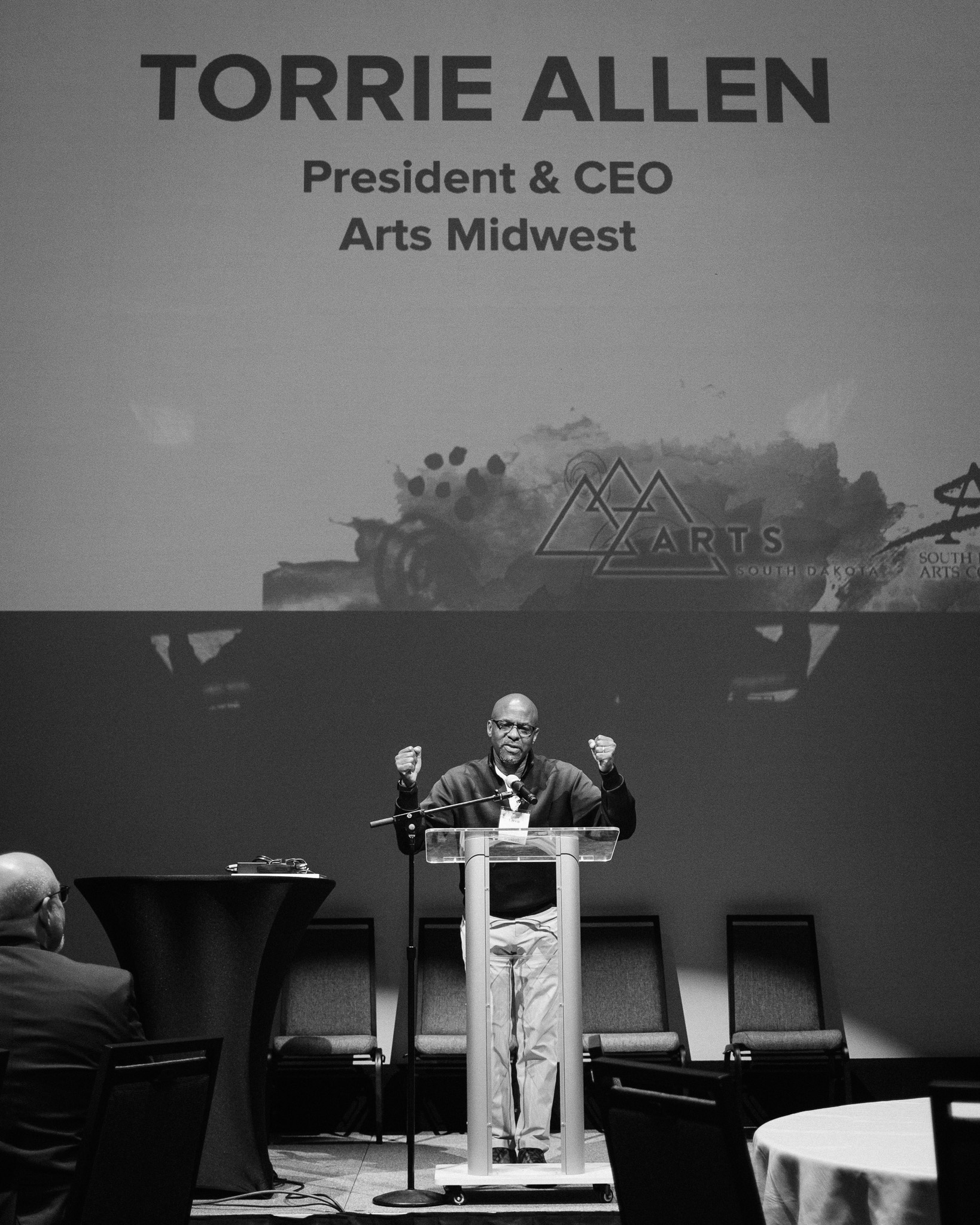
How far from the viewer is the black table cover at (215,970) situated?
413cm

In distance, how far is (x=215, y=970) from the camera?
416cm

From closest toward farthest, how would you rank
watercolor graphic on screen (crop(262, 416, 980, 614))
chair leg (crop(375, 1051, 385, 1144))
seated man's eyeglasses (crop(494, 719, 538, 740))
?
1. seated man's eyeglasses (crop(494, 719, 538, 740))
2. chair leg (crop(375, 1051, 385, 1144))
3. watercolor graphic on screen (crop(262, 416, 980, 614))

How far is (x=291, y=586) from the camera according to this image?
618cm

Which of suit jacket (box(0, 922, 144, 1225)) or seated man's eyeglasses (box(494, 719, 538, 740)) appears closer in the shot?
suit jacket (box(0, 922, 144, 1225))

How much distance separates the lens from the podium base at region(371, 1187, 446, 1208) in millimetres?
4137

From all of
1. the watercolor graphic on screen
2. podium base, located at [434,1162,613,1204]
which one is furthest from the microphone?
the watercolor graphic on screen

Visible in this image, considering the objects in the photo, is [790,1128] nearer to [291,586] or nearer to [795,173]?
[291,586]

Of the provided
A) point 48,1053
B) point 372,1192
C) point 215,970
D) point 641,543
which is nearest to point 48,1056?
point 48,1053

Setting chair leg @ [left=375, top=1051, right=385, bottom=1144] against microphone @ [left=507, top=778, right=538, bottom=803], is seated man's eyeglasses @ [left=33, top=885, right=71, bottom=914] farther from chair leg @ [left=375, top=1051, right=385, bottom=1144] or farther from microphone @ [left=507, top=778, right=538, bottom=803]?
chair leg @ [left=375, top=1051, right=385, bottom=1144]

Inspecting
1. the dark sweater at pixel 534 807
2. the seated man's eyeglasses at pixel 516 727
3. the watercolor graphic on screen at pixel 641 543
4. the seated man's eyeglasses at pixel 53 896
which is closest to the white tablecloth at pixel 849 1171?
the seated man's eyeglasses at pixel 53 896

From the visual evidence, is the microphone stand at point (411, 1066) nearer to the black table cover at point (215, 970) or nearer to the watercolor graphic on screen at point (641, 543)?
the black table cover at point (215, 970)

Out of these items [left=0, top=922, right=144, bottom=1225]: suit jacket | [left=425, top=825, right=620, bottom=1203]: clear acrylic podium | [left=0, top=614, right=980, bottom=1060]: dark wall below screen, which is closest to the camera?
[left=0, top=922, right=144, bottom=1225]: suit jacket

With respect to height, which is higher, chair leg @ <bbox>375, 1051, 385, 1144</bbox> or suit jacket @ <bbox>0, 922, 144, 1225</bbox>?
suit jacket @ <bbox>0, 922, 144, 1225</bbox>

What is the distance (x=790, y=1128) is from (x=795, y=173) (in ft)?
17.0
